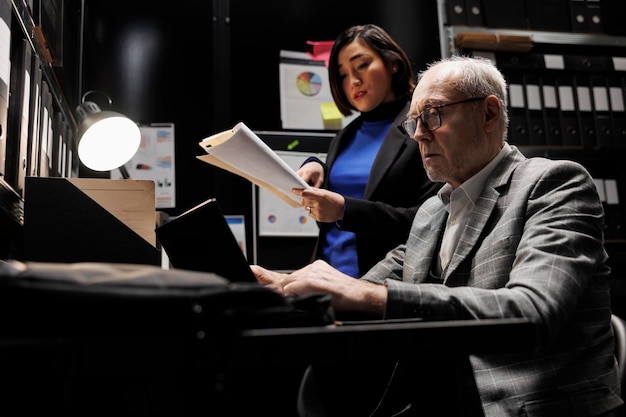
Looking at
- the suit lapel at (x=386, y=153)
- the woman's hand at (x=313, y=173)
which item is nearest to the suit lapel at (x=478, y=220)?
the suit lapel at (x=386, y=153)

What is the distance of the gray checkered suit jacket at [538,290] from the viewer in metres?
0.83

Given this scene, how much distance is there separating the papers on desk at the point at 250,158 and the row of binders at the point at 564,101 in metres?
1.56

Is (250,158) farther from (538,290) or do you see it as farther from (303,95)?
(303,95)

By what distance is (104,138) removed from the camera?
173 cm

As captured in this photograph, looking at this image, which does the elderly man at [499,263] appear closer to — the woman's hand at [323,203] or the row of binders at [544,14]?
the woman's hand at [323,203]

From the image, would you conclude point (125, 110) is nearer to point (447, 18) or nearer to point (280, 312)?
point (447, 18)

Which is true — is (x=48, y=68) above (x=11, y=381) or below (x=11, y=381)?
above

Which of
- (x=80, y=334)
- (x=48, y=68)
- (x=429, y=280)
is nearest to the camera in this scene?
(x=80, y=334)

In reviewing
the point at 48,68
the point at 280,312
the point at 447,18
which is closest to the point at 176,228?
the point at 280,312

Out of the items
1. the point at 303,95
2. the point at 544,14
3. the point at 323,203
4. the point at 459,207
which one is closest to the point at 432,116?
the point at 459,207

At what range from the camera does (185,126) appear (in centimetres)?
282

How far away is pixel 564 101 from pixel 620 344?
6.70 ft

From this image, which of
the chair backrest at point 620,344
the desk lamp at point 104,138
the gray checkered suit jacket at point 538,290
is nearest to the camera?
the gray checkered suit jacket at point 538,290

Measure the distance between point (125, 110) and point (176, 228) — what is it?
1755mm
